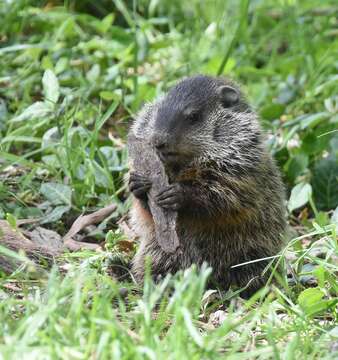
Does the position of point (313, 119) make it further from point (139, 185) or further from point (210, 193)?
point (139, 185)

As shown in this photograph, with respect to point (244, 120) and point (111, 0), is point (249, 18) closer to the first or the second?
point (111, 0)

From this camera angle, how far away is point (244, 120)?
6168mm

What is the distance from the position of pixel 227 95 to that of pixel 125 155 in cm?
126

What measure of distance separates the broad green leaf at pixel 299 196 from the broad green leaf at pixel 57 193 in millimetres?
1706

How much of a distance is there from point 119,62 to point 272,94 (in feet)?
5.16

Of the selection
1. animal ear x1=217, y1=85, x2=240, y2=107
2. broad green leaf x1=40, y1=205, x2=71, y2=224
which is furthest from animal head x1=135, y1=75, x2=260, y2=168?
broad green leaf x1=40, y1=205, x2=71, y2=224

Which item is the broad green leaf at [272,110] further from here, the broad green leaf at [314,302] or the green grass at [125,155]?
the broad green leaf at [314,302]

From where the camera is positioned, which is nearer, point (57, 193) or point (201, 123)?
point (201, 123)

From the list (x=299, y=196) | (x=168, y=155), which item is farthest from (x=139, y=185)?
(x=299, y=196)

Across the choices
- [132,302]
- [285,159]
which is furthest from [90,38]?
[132,302]

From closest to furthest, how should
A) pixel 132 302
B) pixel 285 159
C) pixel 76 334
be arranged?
pixel 76 334, pixel 132 302, pixel 285 159

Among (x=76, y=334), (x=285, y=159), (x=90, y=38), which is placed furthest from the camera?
(x=90, y=38)

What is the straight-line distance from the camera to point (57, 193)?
6.72 metres

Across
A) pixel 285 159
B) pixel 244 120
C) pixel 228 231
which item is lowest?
pixel 285 159
